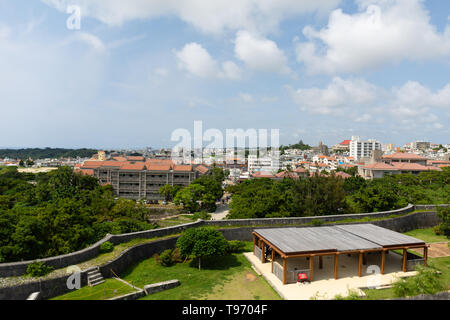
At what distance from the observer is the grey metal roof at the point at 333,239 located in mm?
12305

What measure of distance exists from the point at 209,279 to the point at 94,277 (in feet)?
15.6

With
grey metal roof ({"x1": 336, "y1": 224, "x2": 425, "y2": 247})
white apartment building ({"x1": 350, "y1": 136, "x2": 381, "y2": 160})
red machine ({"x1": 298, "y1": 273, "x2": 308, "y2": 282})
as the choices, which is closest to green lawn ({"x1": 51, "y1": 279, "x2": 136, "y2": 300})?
red machine ({"x1": 298, "y1": 273, "x2": 308, "y2": 282})

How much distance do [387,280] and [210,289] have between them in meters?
7.78

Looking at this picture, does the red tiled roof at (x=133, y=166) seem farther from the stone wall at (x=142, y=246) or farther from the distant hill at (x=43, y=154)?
the distant hill at (x=43, y=154)

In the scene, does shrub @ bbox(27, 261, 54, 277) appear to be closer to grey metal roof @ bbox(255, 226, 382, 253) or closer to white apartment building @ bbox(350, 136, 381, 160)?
grey metal roof @ bbox(255, 226, 382, 253)

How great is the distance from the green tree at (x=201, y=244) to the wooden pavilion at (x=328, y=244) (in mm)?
2242

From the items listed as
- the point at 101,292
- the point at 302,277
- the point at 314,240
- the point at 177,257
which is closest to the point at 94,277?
the point at 101,292

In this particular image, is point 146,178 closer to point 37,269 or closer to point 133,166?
point 133,166

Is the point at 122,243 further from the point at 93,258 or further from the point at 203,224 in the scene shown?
the point at 203,224

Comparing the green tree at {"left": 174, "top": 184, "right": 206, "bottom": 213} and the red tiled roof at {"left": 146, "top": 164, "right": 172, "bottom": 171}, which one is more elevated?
the red tiled roof at {"left": 146, "top": 164, "right": 172, "bottom": 171}

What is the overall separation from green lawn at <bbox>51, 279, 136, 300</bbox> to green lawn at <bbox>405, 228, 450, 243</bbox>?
18.9 meters

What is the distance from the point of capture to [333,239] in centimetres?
1356

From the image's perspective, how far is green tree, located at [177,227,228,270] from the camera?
Answer: 13141 millimetres
